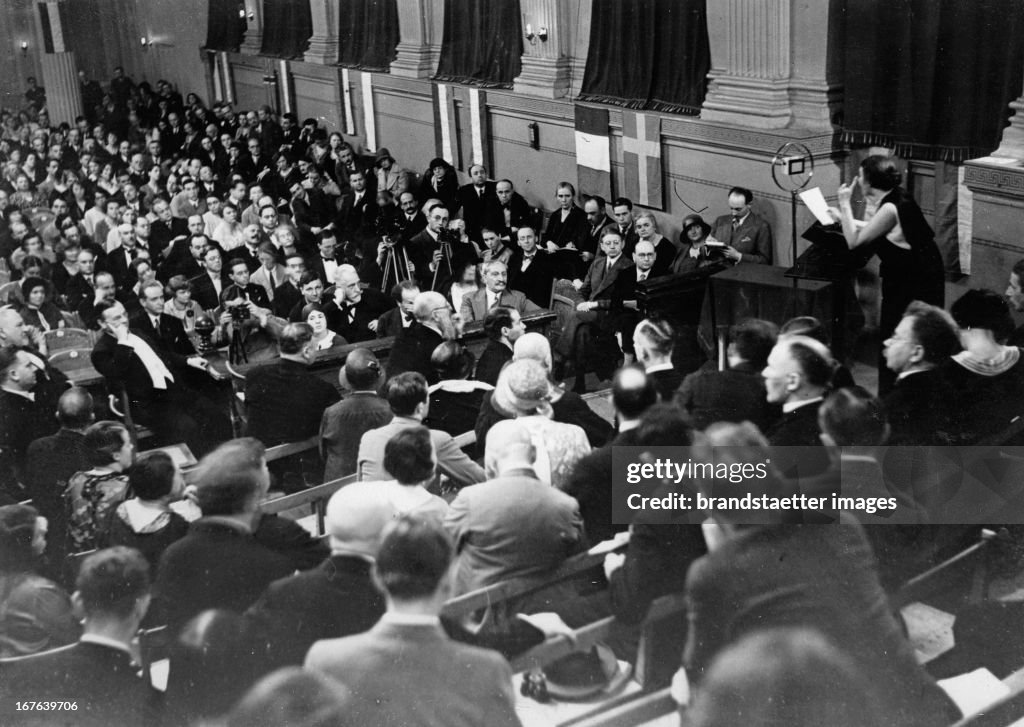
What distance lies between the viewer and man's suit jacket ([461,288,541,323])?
23.4ft

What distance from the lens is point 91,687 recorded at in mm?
3523

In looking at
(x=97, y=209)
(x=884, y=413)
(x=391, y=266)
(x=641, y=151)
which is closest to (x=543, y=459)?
(x=884, y=413)

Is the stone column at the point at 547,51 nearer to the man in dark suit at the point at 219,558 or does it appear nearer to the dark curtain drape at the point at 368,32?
the dark curtain drape at the point at 368,32

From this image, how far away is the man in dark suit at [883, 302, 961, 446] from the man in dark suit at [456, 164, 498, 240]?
6235 millimetres

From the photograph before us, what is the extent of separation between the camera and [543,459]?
419 cm

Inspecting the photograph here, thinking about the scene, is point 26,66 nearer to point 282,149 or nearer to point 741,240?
point 282,149

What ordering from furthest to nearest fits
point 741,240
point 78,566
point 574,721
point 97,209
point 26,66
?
point 26,66
point 97,209
point 741,240
point 78,566
point 574,721

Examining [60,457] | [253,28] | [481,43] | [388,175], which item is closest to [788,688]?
[60,457]

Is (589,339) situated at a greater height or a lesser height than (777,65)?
lesser

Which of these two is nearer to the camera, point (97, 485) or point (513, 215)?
point (97, 485)

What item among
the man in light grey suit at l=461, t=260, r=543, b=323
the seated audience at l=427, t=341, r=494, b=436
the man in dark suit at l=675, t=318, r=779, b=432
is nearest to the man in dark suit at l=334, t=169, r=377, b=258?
the man in light grey suit at l=461, t=260, r=543, b=323

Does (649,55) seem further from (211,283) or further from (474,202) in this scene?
(211,283)

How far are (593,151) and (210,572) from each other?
6.91m

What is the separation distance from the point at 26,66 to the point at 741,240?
1659cm
